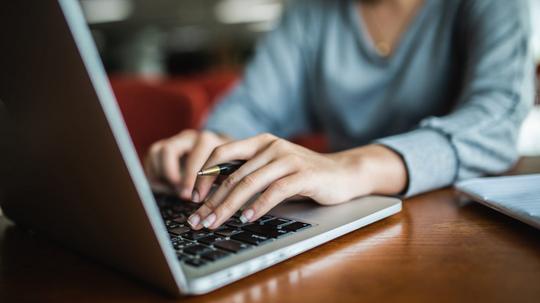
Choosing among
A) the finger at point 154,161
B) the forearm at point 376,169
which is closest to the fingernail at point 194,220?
the forearm at point 376,169

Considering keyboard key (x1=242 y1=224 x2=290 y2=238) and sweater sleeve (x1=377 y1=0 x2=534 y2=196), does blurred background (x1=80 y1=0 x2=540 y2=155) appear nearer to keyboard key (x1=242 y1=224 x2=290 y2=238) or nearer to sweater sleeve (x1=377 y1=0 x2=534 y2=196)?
sweater sleeve (x1=377 y1=0 x2=534 y2=196)

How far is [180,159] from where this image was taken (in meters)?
0.73

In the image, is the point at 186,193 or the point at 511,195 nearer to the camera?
the point at 511,195

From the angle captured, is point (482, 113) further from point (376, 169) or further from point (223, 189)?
point (223, 189)

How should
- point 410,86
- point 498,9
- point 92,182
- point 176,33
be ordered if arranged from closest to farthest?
point 92,182, point 498,9, point 410,86, point 176,33

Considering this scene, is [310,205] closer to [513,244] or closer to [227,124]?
[513,244]

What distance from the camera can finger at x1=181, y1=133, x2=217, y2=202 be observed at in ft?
2.05

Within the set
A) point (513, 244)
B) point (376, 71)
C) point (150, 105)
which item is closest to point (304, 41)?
point (376, 71)

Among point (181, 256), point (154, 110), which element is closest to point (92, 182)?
point (181, 256)

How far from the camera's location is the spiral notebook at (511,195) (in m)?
0.42

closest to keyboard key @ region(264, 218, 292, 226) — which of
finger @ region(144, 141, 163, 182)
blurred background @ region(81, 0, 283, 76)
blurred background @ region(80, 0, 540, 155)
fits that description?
finger @ region(144, 141, 163, 182)

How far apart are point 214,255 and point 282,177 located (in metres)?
0.13

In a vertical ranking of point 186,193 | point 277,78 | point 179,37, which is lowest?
point 186,193

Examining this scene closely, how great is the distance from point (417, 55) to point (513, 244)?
58 cm
